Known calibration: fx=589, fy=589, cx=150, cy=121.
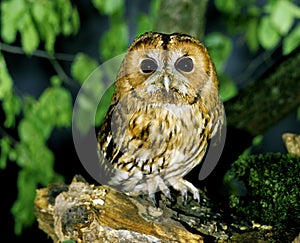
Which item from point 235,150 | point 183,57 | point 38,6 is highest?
point 38,6

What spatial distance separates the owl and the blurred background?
62cm

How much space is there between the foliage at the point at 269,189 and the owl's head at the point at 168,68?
28cm

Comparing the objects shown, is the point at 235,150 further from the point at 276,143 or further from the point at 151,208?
the point at 276,143

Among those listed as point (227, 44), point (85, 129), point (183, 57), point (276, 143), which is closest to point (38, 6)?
point (85, 129)

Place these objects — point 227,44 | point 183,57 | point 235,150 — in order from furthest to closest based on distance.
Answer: point 227,44, point 235,150, point 183,57

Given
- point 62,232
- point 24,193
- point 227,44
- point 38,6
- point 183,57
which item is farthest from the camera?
point 24,193

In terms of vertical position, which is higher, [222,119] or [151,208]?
[222,119]

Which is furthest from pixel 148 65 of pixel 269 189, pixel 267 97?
pixel 267 97

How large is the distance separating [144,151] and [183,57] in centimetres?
28

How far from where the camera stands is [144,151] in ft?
4.91

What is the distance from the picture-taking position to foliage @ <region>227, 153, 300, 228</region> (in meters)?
1.47

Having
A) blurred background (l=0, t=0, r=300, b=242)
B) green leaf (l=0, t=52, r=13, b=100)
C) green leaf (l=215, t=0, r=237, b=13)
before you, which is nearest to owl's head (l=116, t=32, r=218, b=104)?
blurred background (l=0, t=0, r=300, b=242)

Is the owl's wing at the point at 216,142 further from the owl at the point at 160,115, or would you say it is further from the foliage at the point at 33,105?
the foliage at the point at 33,105

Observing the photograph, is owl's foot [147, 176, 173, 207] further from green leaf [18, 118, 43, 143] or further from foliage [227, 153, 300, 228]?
green leaf [18, 118, 43, 143]
